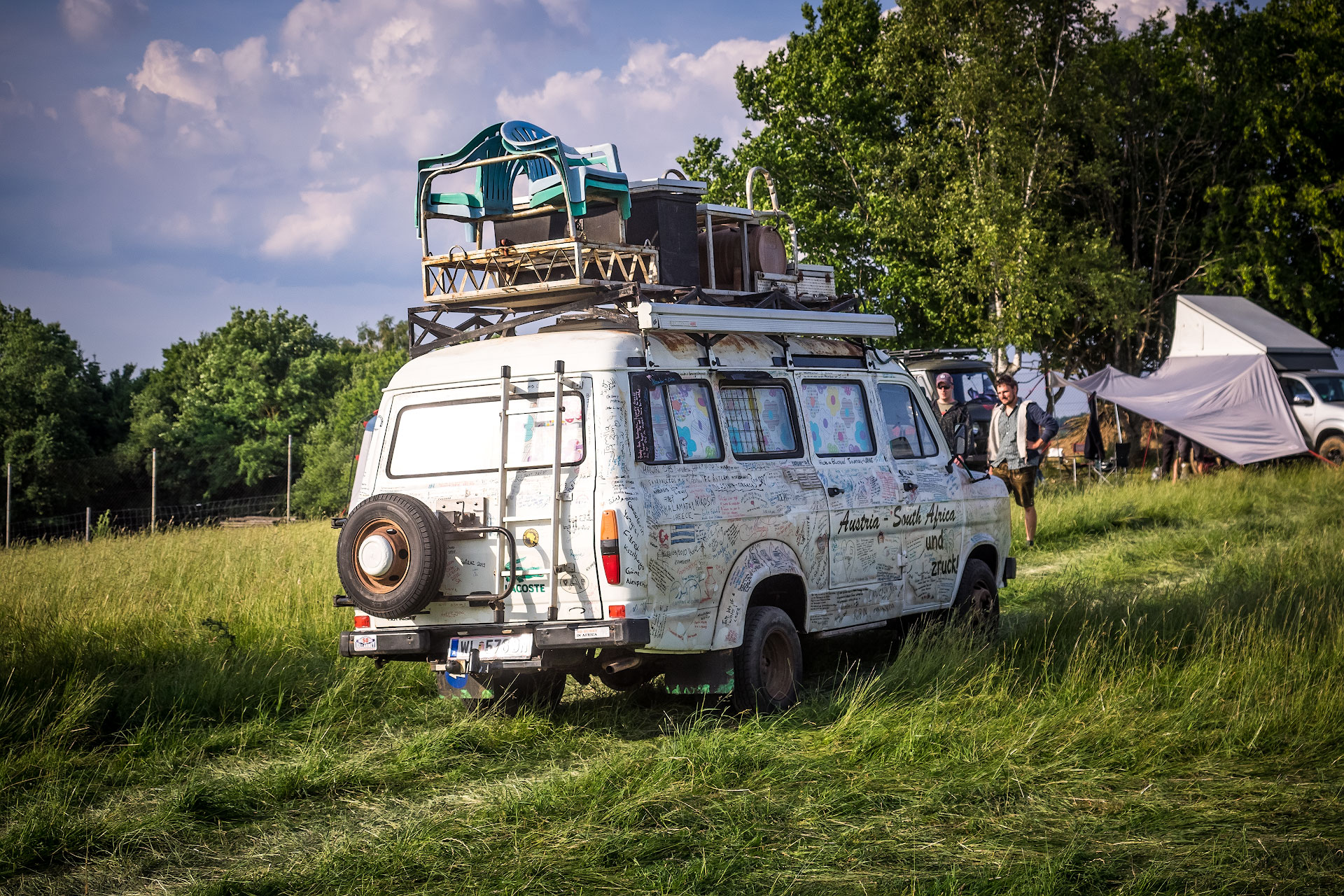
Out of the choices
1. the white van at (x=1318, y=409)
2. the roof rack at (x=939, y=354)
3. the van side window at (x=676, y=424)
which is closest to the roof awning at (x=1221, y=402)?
the white van at (x=1318, y=409)

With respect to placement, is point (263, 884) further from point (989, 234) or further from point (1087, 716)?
point (989, 234)

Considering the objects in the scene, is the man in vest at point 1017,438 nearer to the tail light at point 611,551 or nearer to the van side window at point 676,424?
the van side window at point 676,424

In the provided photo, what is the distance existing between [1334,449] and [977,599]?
17973 mm

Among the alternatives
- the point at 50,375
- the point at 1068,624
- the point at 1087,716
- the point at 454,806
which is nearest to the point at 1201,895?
the point at 1087,716

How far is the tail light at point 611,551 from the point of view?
19.9ft

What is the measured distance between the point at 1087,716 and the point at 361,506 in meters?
3.99

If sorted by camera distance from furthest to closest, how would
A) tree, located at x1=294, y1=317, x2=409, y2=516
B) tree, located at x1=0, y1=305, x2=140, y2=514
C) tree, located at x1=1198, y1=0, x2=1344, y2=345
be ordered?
tree, located at x1=294, y1=317, x2=409, y2=516
tree, located at x1=0, y1=305, x2=140, y2=514
tree, located at x1=1198, y1=0, x2=1344, y2=345

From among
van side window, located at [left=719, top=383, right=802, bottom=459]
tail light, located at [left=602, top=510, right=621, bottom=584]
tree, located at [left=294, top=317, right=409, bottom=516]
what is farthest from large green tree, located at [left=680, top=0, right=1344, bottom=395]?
tail light, located at [left=602, top=510, right=621, bottom=584]

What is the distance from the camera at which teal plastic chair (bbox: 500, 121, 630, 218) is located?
282 inches

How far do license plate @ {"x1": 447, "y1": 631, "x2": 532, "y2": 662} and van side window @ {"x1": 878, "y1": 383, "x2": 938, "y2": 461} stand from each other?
10.4ft

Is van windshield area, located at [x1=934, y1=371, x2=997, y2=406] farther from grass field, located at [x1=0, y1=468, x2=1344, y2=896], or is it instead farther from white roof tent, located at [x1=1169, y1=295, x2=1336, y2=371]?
grass field, located at [x1=0, y1=468, x2=1344, y2=896]

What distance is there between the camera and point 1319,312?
31688 mm

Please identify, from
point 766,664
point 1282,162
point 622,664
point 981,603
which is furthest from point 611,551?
point 1282,162

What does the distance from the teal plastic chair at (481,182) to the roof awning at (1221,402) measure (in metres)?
17.8
